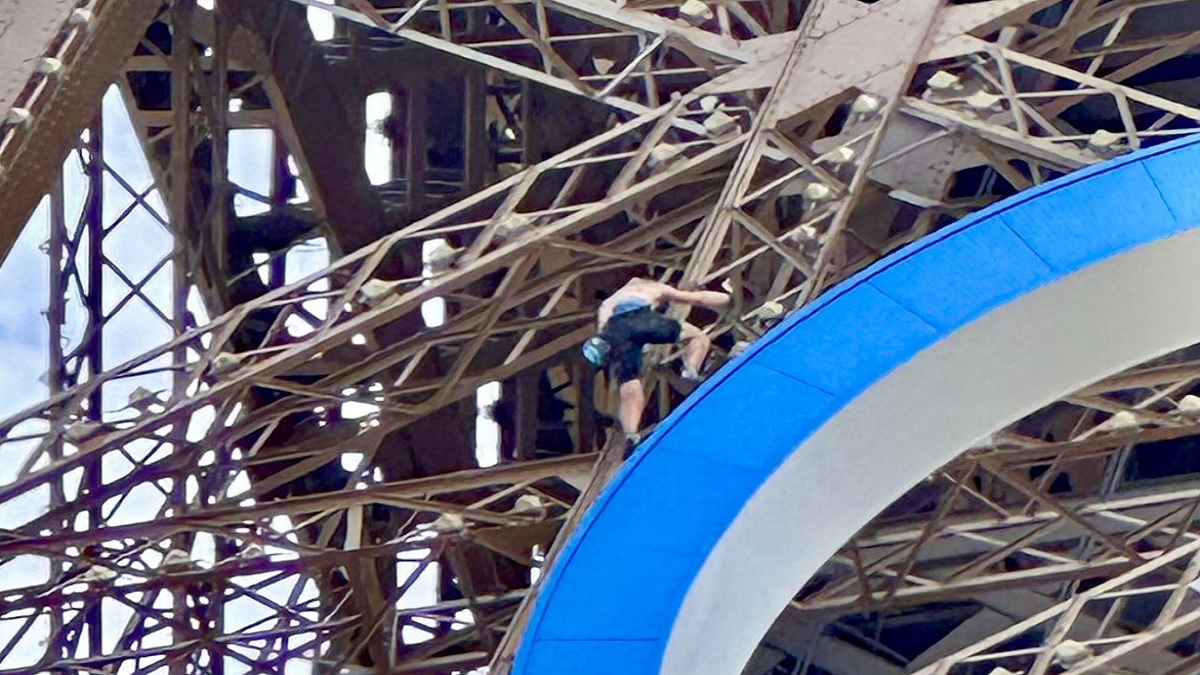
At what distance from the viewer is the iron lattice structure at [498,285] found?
1952cm

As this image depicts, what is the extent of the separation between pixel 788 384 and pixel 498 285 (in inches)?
371

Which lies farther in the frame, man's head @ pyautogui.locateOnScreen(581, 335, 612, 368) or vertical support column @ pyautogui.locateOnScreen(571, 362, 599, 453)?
vertical support column @ pyautogui.locateOnScreen(571, 362, 599, 453)

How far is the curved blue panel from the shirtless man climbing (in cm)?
145

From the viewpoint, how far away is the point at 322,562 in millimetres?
22219

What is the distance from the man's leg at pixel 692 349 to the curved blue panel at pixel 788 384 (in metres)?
1.50

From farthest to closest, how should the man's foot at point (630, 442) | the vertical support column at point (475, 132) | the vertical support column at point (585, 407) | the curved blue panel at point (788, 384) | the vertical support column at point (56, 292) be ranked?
the vertical support column at point (585, 407), the vertical support column at point (475, 132), the vertical support column at point (56, 292), the man's foot at point (630, 442), the curved blue panel at point (788, 384)

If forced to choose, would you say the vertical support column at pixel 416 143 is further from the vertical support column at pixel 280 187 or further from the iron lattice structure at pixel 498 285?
the vertical support column at pixel 280 187

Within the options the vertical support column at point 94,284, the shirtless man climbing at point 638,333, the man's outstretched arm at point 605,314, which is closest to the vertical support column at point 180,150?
the vertical support column at point 94,284

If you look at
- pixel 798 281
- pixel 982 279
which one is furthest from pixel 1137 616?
pixel 982 279

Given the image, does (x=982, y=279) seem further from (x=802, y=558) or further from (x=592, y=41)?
(x=592, y=41)

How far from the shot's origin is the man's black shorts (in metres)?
17.6

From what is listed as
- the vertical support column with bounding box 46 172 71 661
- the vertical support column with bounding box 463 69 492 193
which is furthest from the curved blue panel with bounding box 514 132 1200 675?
the vertical support column with bounding box 463 69 492 193

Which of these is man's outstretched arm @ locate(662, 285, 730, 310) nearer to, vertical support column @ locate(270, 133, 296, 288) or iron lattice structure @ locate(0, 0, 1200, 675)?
iron lattice structure @ locate(0, 0, 1200, 675)

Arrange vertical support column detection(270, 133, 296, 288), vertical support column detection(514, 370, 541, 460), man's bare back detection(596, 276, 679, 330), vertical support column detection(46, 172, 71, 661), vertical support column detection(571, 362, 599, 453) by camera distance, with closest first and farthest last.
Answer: man's bare back detection(596, 276, 679, 330)
vertical support column detection(46, 172, 71, 661)
vertical support column detection(270, 133, 296, 288)
vertical support column detection(514, 370, 541, 460)
vertical support column detection(571, 362, 599, 453)
